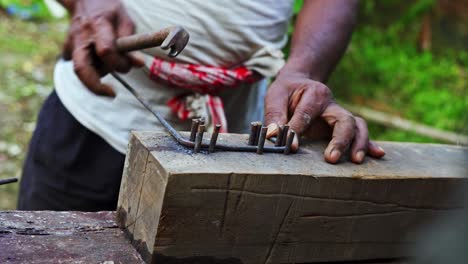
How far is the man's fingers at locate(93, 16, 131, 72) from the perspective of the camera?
187 cm

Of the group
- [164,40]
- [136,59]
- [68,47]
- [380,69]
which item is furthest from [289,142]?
[380,69]

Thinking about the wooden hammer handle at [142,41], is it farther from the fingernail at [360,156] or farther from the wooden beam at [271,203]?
the fingernail at [360,156]

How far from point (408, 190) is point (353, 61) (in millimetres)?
5047

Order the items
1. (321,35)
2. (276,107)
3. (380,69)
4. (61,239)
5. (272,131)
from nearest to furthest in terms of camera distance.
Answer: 1. (61,239)
2. (272,131)
3. (276,107)
4. (321,35)
5. (380,69)

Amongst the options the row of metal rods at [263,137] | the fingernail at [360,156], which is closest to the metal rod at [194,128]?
the row of metal rods at [263,137]

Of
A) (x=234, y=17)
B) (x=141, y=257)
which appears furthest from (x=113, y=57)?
(x=141, y=257)

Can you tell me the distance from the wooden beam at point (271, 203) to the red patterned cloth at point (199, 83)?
46 cm

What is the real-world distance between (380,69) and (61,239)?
5.88 metres

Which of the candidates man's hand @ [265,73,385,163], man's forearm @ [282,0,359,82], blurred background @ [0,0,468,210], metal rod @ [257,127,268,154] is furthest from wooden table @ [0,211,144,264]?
blurred background @ [0,0,468,210]

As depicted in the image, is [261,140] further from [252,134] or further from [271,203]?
[271,203]

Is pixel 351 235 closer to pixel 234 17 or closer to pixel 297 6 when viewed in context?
pixel 234 17

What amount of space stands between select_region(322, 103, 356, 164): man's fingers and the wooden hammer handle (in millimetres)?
512

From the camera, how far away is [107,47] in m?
1.86

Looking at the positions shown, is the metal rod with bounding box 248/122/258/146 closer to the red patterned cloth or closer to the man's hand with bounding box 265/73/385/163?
the man's hand with bounding box 265/73/385/163
